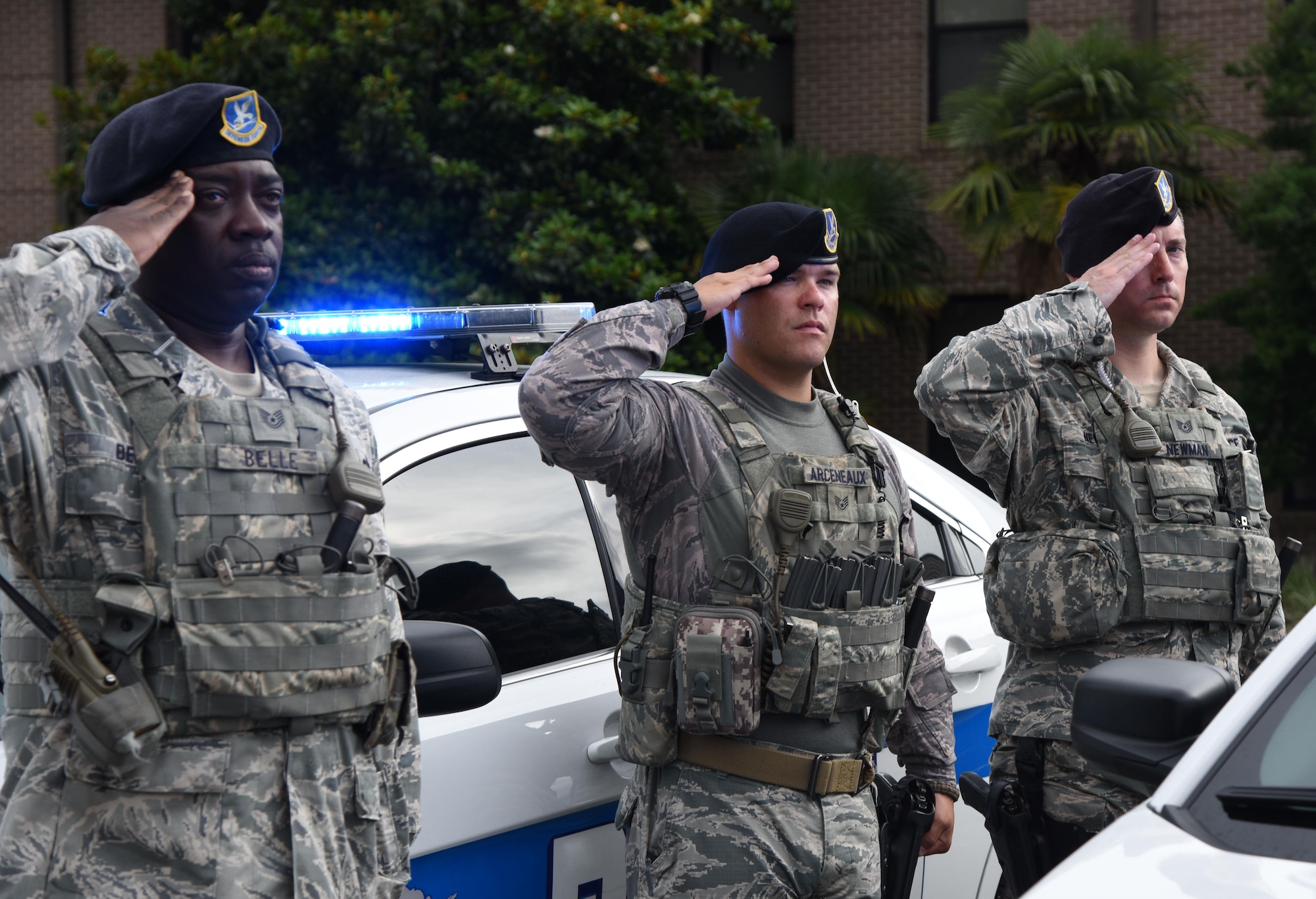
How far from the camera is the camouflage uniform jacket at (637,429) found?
2533 mm

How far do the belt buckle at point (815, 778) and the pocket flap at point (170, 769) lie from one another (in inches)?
42.7

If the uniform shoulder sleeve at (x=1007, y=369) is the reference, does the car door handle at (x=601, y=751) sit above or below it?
below

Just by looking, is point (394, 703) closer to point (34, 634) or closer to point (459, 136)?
point (34, 634)

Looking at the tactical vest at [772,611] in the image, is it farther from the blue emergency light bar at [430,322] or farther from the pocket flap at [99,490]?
the pocket flap at [99,490]

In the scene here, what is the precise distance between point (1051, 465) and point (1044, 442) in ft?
0.17

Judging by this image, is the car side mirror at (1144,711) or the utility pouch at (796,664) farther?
the utility pouch at (796,664)

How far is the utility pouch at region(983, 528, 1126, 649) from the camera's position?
9.78ft

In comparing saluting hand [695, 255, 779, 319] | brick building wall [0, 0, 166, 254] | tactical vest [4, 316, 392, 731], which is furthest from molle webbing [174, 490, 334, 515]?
brick building wall [0, 0, 166, 254]

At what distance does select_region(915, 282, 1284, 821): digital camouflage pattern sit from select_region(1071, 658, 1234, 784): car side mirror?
34.4 inches

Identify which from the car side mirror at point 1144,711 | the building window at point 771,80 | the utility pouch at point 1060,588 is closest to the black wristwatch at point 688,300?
the utility pouch at point 1060,588

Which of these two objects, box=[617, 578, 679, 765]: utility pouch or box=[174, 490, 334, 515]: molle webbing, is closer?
box=[174, 490, 334, 515]: molle webbing

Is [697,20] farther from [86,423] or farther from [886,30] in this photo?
[86,423]

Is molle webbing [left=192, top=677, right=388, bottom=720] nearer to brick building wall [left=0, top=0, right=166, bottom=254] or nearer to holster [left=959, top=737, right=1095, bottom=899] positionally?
holster [left=959, top=737, right=1095, bottom=899]

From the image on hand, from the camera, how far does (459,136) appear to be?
35.0 feet
